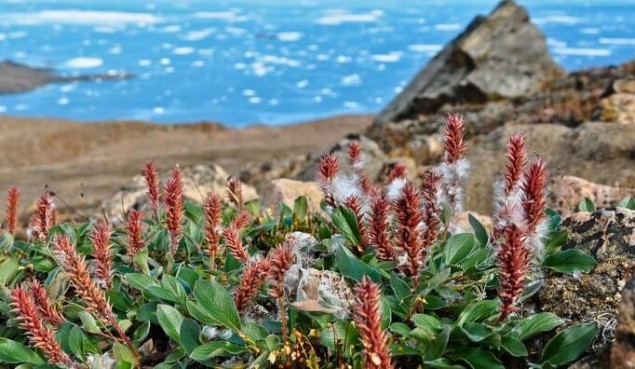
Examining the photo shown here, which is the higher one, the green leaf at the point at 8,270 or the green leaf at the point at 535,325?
the green leaf at the point at 8,270

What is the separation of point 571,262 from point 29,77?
57.0 metres

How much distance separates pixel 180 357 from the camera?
2.97 metres

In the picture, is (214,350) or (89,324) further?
(89,324)

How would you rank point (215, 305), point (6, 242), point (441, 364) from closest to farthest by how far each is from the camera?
point (441, 364) → point (215, 305) → point (6, 242)

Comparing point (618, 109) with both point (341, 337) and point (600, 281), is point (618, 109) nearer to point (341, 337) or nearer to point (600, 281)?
point (600, 281)

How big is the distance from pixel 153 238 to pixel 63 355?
1.24m

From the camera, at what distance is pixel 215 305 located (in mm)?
2955

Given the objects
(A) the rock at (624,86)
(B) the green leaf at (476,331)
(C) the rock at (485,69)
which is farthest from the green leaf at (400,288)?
(C) the rock at (485,69)

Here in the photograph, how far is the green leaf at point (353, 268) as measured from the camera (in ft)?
9.97

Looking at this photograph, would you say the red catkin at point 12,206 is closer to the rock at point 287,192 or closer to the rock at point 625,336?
the rock at point 287,192

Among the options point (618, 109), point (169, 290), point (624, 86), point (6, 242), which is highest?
point (624, 86)

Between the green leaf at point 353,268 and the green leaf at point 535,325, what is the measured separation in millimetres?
576

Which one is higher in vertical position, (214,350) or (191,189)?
(191,189)

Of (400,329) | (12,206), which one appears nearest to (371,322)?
(400,329)
